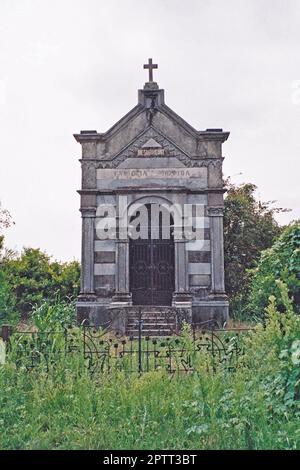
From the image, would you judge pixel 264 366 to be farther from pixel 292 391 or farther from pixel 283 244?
pixel 283 244

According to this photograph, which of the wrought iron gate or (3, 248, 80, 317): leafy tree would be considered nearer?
the wrought iron gate

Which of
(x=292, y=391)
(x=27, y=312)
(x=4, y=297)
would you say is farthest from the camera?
(x=27, y=312)

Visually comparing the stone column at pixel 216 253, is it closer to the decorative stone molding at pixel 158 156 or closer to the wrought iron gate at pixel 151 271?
the wrought iron gate at pixel 151 271

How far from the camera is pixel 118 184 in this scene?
1434 cm

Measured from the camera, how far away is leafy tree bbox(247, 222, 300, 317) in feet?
38.3

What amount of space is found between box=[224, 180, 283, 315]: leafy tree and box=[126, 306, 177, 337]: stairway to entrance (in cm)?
468

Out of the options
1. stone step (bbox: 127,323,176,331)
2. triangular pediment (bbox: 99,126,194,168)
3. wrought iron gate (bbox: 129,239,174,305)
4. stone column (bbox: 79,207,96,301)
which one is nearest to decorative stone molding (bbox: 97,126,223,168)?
triangular pediment (bbox: 99,126,194,168)

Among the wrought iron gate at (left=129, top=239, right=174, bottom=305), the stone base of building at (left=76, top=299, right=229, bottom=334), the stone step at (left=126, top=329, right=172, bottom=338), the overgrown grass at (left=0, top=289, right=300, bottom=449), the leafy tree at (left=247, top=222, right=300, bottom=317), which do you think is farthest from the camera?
the wrought iron gate at (left=129, top=239, right=174, bottom=305)

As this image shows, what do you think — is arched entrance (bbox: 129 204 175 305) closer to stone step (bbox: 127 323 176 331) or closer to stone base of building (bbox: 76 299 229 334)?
stone base of building (bbox: 76 299 229 334)

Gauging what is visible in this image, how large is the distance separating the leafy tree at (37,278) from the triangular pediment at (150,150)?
14.5 feet

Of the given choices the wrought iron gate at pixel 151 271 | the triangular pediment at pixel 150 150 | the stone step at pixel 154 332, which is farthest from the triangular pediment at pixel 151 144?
the stone step at pixel 154 332

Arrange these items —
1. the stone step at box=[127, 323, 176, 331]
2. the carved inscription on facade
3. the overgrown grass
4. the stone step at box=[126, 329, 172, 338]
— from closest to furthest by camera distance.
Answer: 1. the overgrown grass
2. the stone step at box=[126, 329, 172, 338]
3. the stone step at box=[127, 323, 176, 331]
4. the carved inscription on facade
